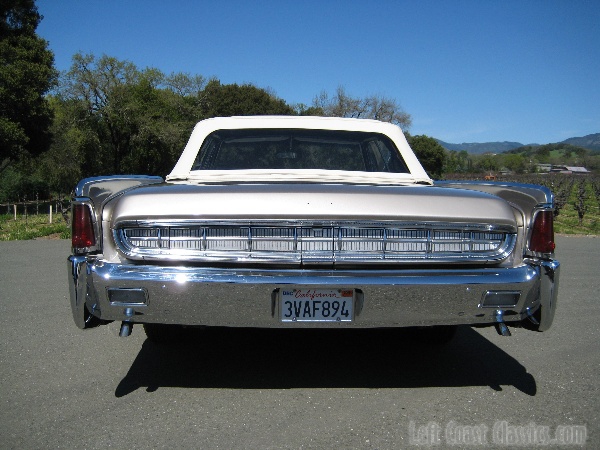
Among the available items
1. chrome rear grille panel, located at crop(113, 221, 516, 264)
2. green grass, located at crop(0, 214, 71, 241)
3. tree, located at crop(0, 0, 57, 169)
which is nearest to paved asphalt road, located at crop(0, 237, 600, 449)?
chrome rear grille panel, located at crop(113, 221, 516, 264)

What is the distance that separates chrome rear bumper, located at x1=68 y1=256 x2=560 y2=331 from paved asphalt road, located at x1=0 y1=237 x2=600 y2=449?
54cm

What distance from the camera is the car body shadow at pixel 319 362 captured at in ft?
11.6

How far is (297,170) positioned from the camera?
13.4 feet

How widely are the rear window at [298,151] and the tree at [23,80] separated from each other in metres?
22.2

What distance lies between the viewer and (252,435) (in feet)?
9.16

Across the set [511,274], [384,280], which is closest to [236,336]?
[384,280]

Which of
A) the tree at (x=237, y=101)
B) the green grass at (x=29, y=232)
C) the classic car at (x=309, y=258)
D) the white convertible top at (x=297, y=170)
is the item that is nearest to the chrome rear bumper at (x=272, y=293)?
the classic car at (x=309, y=258)

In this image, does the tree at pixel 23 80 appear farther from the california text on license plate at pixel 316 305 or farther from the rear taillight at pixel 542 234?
the rear taillight at pixel 542 234

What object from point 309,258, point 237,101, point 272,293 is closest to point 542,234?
point 309,258

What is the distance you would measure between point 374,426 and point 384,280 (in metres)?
0.76

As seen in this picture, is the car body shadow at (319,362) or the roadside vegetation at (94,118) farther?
the roadside vegetation at (94,118)

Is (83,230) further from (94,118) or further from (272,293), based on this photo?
(94,118)

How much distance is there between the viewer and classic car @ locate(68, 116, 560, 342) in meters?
2.83
